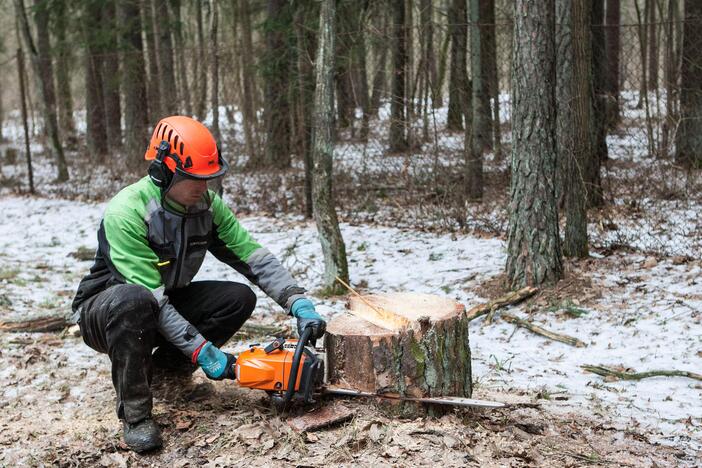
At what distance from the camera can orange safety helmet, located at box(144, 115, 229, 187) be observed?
3420mm

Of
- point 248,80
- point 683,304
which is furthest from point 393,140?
point 683,304

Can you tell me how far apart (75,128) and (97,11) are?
9.84 ft

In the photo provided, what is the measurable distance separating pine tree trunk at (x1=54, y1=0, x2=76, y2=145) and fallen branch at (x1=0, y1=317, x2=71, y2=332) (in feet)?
30.5

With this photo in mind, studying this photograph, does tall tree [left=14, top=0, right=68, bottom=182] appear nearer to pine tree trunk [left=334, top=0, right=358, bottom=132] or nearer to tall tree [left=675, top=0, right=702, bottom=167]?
pine tree trunk [left=334, top=0, right=358, bottom=132]

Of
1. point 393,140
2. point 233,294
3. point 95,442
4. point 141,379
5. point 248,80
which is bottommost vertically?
point 95,442

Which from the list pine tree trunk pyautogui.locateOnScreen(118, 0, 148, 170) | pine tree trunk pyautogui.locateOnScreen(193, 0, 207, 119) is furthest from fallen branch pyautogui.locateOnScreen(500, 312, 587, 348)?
pine tree trunk pyautogui.locateOnScreen(118, 0, 148, 170)

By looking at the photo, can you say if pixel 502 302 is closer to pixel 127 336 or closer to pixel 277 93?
pixel 127 336

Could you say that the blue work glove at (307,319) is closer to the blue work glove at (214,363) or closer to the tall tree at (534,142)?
the blue work glove at (214,363)

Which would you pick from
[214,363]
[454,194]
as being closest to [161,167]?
[214,363]

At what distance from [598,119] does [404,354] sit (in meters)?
6.86

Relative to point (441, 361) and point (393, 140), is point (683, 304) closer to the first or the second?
point (441, 361)

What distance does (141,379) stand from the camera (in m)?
3.43

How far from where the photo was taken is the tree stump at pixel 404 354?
3.33 m

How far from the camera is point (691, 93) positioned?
9.41 meters
